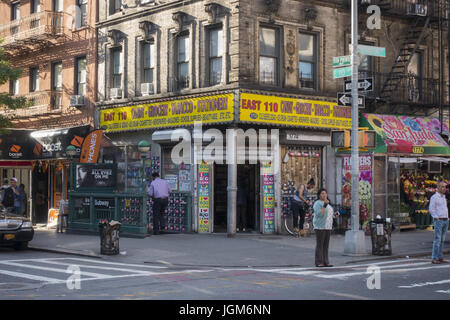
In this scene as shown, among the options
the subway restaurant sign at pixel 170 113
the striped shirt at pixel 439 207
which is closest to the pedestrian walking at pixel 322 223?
the striped shirt at pixel 439 207

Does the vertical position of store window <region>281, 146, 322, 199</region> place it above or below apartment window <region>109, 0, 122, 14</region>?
below

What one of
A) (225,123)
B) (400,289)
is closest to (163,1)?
(225,123)

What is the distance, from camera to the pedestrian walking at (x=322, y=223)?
14.3 metres

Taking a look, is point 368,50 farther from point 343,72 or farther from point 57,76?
point 57,76

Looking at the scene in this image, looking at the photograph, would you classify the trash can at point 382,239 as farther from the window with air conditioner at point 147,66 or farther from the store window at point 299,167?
the window with air conditioner at point 147,66

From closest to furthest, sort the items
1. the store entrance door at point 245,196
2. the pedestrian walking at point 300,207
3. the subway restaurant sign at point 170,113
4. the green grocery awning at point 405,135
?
the pedestrian walking at point 300,207, the subway restaurant sign at point 170,113, the store entrance door at point 245,196, the green grocery awning at point 405,135

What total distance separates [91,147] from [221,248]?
828 cm

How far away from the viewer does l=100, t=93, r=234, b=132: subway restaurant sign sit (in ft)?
69.5

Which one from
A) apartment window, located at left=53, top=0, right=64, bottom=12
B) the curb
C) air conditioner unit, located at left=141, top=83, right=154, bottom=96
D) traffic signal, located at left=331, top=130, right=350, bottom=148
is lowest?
the curb

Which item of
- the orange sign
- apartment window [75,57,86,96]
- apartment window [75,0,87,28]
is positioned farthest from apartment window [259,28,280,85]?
apartment window [75,0,87,28]

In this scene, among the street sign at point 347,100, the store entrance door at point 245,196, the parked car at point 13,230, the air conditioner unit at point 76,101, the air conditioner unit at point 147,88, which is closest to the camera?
the street sign at point 347,100

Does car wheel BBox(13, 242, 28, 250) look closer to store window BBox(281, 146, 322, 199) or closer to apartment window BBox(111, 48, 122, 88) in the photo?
store window BBox(281, 146, 322, 199)

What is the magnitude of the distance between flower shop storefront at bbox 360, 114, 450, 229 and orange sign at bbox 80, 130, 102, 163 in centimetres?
973

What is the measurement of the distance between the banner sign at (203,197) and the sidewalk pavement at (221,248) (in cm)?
49
